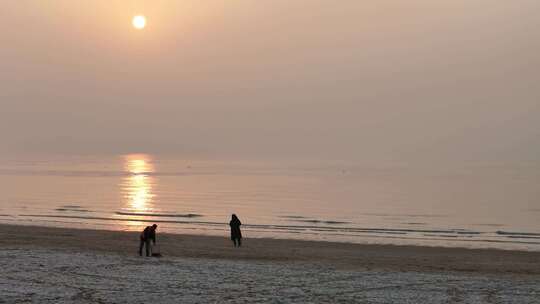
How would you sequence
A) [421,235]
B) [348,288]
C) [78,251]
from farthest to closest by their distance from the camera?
[421,235] → [78,251] → [348,288]

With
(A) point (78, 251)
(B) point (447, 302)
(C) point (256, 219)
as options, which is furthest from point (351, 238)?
(B) point (447, 302)

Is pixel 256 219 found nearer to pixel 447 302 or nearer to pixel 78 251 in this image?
pixel 78 251

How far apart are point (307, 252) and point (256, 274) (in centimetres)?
1062

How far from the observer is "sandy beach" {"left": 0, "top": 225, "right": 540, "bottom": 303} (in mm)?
20016

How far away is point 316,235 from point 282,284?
25708 mm

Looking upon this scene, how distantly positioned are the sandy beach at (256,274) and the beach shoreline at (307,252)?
59 mm

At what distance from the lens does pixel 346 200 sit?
87.8 metres

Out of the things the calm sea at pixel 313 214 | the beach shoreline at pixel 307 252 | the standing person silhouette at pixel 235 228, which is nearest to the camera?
the beach shoreline at pixel 307 252

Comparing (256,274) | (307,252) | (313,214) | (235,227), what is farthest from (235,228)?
(313,214)

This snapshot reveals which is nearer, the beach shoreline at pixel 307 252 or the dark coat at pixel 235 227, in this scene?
the beach shoreline at pixel 307 252

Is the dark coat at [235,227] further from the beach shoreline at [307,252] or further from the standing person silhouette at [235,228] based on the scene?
the beach shoreline at [307,252]

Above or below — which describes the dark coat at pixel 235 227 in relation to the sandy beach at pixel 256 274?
above

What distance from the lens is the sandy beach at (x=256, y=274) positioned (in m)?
20.0

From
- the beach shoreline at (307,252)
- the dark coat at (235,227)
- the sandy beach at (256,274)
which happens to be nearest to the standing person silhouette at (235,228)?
the dark coat at (235,227)
